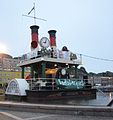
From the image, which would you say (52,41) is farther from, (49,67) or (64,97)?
(64,97)

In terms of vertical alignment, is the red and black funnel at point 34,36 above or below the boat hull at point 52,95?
above

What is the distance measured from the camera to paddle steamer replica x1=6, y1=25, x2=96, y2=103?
2225 cm

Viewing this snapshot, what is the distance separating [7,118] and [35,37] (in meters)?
19.1

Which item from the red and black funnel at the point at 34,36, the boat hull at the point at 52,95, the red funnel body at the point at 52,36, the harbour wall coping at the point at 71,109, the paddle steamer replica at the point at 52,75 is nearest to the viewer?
the harbour wall coping at the point at 71,109

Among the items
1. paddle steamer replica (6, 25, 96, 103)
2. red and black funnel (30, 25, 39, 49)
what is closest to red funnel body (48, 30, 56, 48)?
paddle steamer replica (6, 25, 96, 103)

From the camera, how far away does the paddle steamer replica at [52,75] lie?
73.0 ft

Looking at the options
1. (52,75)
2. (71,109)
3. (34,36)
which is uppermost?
(34,36)

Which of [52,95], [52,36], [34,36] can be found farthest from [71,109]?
[52,36]

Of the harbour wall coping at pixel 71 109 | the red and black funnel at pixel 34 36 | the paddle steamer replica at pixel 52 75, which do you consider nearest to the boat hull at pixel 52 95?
the paddle steamer replica at pixel 52 75

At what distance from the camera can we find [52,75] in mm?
25188

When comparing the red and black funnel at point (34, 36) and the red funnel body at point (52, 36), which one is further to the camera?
the red funnel body at point (52, 36)

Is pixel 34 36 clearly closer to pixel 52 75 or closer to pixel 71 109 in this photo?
pixel 52 75

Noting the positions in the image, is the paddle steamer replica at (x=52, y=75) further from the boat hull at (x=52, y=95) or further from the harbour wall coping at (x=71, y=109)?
the harbour wall coping at (x=71, y=109)

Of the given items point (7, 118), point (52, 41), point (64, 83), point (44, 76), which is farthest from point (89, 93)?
point (7, 118)
